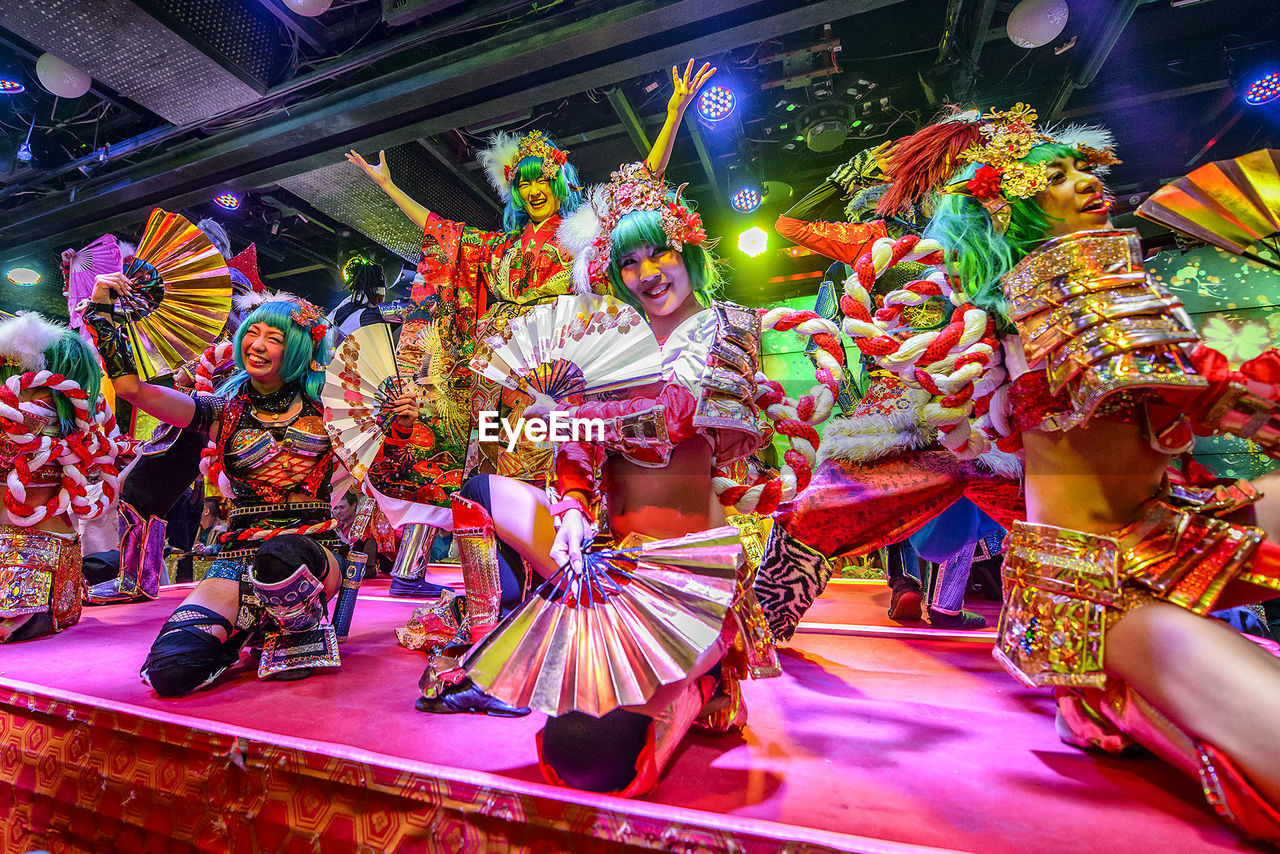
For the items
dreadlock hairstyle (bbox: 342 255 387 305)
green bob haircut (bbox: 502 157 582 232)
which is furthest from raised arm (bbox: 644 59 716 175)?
dreadlock hairstyle (bbox: 342 255 387 305)

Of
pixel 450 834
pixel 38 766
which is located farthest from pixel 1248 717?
pixel 38 766

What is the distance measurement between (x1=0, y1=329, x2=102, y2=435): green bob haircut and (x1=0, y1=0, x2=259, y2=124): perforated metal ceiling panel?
5.91ft

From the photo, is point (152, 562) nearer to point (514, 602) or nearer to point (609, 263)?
point (514, 602)

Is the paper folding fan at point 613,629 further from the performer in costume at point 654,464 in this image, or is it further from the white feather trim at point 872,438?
the white feather trim at point 872,438

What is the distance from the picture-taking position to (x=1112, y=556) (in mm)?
1140

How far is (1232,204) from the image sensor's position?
4.26 ft

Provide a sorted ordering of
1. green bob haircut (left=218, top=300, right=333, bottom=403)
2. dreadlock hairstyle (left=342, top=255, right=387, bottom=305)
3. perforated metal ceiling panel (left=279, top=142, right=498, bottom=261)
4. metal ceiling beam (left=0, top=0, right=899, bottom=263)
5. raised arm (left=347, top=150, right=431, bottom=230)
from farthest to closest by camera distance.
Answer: dreadlock hairstyle (left=342, top=255, right=387, bottom=305) → perforated metal ceiling panel (left=279, top=142, right=498, bottom=261) → raised arm (left=347, top=150, right=431, bottom=230) → metal ceiling beam (left=0, top=0, right=899, bottom=263) → green bob haircut (left=218, top=300, right=333, bottom=403)

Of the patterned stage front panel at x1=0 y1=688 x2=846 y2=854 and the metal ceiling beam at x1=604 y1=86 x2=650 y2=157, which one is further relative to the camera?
the metal ceiling beam at x1=604 y1=86 x2=650 y2=157

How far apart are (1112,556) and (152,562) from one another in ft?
14.7

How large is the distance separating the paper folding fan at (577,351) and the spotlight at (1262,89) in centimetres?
450

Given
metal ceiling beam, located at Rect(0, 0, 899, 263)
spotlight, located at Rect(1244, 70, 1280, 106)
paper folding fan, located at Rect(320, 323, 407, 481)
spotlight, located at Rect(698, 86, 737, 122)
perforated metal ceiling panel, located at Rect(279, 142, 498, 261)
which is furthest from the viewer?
perforated metal ceiling panel, located at Rect(279, 142, 498, 261)

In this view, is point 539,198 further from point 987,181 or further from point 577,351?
point 987,181

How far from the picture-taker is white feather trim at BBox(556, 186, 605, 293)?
62.3 inches
